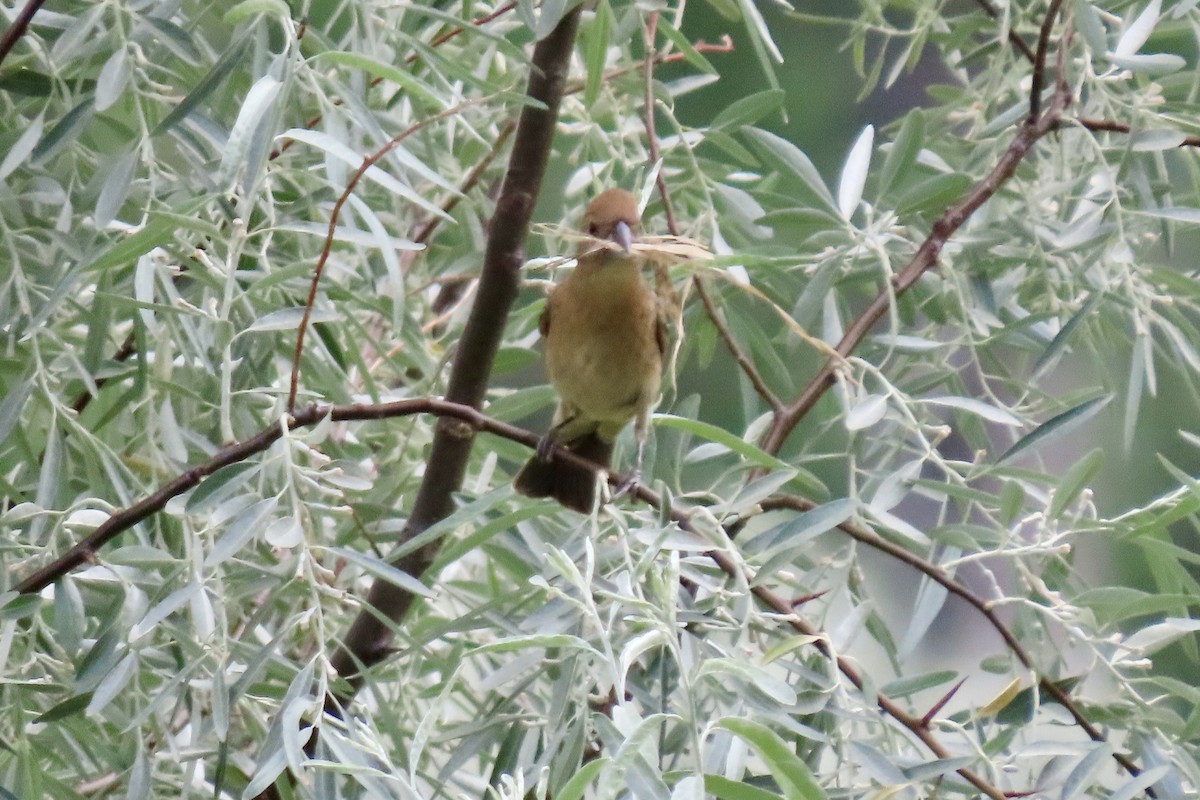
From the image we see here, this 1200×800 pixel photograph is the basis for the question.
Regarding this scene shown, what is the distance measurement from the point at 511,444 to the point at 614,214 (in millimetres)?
322

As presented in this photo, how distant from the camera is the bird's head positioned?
163 centimetres

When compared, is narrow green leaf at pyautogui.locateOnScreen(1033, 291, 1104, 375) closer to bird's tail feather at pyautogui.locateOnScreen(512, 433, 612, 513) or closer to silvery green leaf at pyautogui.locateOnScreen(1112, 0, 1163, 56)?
silvery green leaf at pyautogui.locateOnScreen(1112, 0, 1163, 56)

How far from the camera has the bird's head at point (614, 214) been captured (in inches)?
64.2

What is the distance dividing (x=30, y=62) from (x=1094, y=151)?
1.17 meters

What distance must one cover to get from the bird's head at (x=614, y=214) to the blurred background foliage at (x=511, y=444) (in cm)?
3

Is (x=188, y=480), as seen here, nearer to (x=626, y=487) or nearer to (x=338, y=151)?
(x=338, y=151)

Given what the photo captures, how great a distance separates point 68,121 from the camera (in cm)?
121

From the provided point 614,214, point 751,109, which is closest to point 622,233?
point 614,214

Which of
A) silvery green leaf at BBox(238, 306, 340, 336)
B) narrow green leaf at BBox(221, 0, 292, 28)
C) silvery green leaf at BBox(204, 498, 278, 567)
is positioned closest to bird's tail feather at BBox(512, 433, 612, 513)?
silvery green leaf at BBox(238, 306, 340, 336)

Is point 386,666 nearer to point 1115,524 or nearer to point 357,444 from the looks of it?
point 357,444

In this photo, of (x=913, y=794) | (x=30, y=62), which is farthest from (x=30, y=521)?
(x=913, y=794)

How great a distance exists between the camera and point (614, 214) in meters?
1.67

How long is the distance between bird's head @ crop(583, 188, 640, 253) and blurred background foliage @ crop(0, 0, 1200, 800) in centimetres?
3

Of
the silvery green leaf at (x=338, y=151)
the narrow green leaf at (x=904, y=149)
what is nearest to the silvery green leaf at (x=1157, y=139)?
the narrow green leaf at (x=904, y=149)
